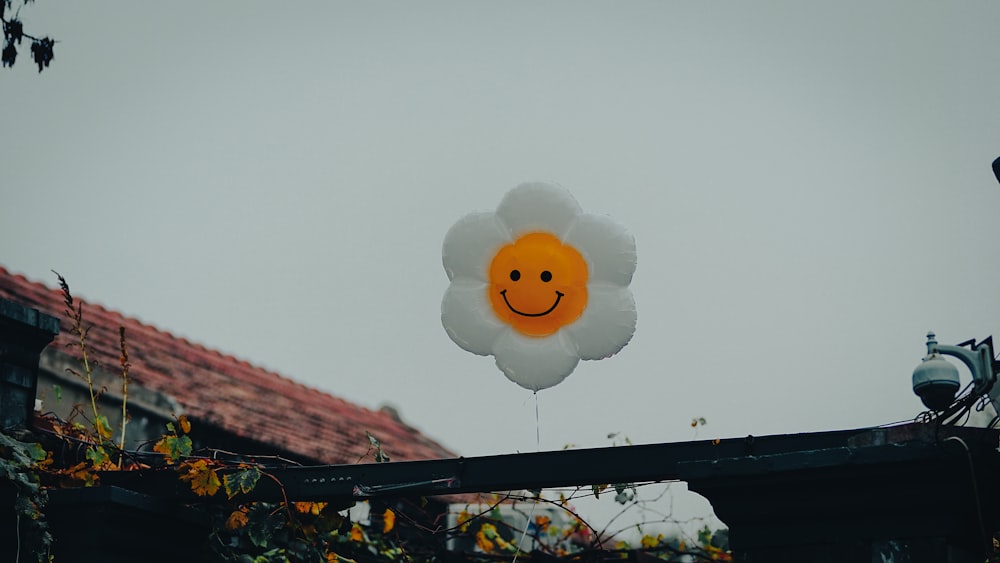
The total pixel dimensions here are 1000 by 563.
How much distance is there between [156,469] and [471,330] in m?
2.01

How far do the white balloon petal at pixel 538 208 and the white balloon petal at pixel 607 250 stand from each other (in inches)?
3.8

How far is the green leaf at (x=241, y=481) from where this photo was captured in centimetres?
555

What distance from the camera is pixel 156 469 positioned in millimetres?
5891

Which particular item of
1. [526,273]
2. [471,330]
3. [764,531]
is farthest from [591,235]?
[764,531]

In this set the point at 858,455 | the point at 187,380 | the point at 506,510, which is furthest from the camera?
the point at 506,510

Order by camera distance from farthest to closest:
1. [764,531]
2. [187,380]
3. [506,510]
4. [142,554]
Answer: [506,510] < [187,380] < [142,554] < [764,531]

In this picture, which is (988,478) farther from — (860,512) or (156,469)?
(156,469)

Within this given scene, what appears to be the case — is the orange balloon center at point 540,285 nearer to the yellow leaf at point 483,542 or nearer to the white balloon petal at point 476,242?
the white balloon petal at point 476,242

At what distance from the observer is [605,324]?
531cm

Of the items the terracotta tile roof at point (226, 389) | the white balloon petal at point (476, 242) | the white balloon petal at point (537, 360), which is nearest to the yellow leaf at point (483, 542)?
the white balloon petal at point (537, 360)

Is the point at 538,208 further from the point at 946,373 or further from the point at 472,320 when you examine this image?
the point at 946,373

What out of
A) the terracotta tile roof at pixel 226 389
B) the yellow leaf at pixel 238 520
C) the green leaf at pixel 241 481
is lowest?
the yellow leaf at pixel 238 520

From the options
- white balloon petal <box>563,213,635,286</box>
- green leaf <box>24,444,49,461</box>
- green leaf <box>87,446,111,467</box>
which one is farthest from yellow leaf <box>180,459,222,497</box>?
white balloon petal <box>563,213,635,286</box>

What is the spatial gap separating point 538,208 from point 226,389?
Result: 7.44 metres
